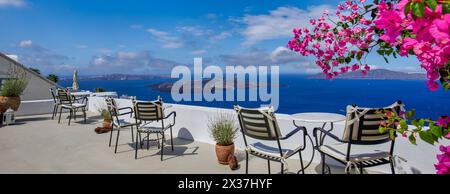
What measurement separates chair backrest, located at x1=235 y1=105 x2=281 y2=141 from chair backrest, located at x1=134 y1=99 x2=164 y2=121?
167cm

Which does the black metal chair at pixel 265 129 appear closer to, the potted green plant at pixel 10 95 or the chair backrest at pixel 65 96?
the chair backrest at pixel 65 96

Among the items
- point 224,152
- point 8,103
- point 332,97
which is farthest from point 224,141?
point 332,97

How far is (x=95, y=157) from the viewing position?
418 cm

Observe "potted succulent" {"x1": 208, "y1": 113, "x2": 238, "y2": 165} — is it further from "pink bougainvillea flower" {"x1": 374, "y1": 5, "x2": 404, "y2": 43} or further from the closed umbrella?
the closed umbrella

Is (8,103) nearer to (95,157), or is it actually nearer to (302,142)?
(95,157)

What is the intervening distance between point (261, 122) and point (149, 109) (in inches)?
79.8

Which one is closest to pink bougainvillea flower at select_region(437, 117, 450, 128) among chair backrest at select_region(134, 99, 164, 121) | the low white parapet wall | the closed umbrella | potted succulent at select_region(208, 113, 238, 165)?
the low white parapet wall

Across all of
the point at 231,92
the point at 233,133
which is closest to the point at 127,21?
the point at 231,92

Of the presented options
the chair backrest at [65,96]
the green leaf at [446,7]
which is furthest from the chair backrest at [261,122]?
the chair backrest at [65,96]

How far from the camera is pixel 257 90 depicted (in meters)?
6.58

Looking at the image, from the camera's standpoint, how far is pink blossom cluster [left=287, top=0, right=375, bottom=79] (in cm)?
162

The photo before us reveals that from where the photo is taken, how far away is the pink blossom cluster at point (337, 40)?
5.32 ft
